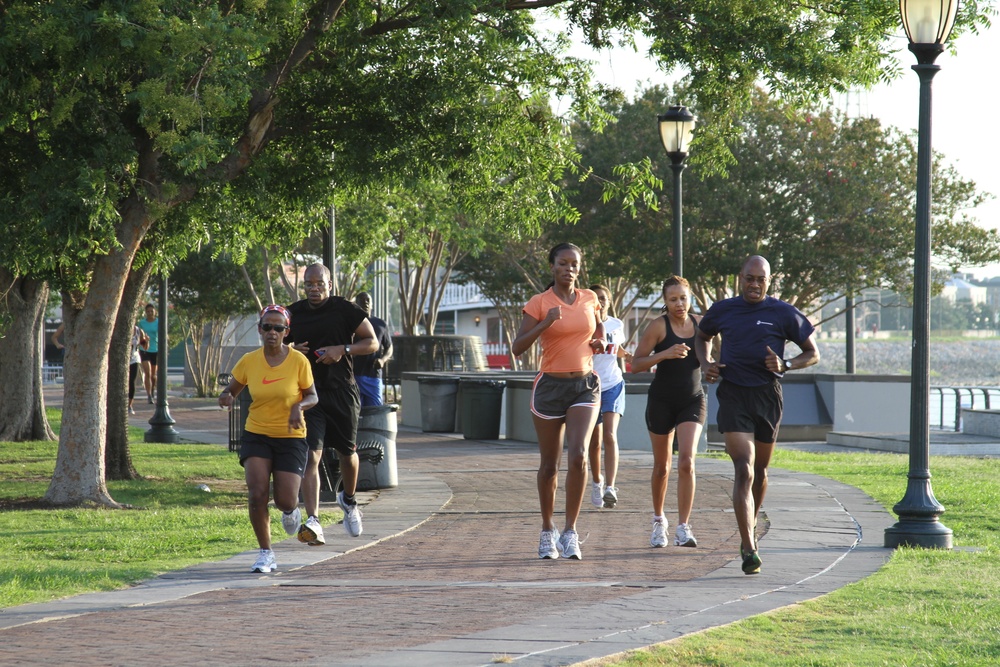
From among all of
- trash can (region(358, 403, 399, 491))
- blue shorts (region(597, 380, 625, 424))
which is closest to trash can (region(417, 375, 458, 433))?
trash can (region(358, 403, 399, 491))

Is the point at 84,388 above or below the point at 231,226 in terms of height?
below

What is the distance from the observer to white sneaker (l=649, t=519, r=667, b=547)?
8.46 meters

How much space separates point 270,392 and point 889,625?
3981mm

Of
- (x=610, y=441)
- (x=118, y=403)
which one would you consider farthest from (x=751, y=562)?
(x=118, y=403)

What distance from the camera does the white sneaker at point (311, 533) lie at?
8266 mm

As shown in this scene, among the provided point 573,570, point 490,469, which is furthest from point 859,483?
point 573,570

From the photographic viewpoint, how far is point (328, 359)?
8555 millimetres

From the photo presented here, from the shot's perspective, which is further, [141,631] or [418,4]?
[418,4]

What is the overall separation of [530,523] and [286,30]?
18.2 ft

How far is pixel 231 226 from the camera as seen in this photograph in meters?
14.8

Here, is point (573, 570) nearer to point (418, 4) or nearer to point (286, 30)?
point (418, 4)

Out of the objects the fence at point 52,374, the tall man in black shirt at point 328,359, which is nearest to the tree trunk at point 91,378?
the tall man in black shirt at point 328,359

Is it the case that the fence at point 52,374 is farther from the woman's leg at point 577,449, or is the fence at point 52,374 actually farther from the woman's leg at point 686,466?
the woman's leg at point 577,449

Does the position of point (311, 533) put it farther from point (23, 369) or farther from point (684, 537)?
point (23, 369)
